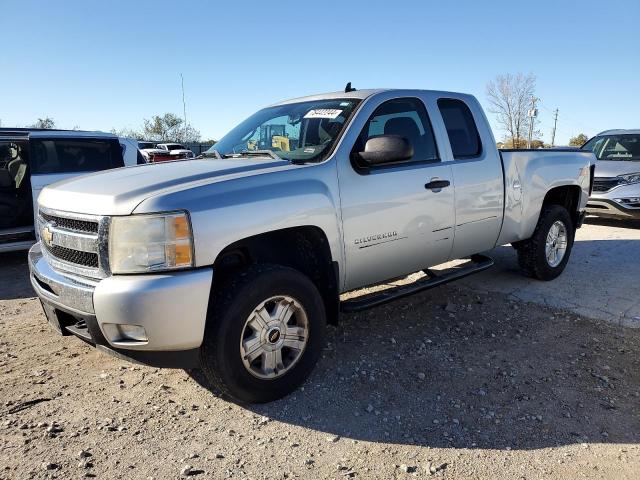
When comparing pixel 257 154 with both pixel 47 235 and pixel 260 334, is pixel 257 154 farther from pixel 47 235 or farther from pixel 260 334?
pixel 47 235

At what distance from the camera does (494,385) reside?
11.0 ft

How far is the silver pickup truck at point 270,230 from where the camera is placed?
8.72 feet

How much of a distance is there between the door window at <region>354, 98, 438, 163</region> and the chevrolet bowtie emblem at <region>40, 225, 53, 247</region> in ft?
7.68

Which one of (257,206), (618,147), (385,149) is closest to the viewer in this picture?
(257,206)

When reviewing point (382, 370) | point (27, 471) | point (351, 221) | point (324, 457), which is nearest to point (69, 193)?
point (27, 471)

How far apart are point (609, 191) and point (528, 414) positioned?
7.55m

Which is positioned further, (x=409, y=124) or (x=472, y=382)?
(x=409, y=124)

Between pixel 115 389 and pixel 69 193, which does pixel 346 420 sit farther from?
pixel 69 193

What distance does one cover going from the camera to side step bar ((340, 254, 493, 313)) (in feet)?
11.8

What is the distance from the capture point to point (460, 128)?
15.0 ft

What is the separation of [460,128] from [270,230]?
2422mm

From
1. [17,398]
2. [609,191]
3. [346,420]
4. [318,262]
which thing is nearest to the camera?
[346,420]

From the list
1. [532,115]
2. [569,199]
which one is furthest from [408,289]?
[532,115]

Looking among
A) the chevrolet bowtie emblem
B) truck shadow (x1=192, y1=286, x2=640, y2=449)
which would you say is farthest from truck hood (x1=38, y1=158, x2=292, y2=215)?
truck shadow (x1=192, y1=286, x2=640, y2=449)
